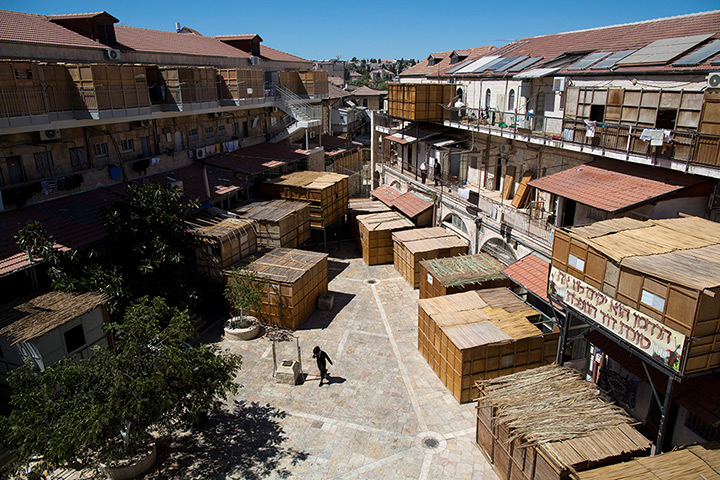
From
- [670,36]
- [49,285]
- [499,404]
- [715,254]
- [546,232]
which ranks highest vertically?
[670,36]

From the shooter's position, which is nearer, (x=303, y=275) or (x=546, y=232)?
(x=546, y=232)

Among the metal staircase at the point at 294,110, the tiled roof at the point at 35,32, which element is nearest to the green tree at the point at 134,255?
the tiled roof at the point at 35,32

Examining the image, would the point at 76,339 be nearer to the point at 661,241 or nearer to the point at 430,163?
the point at 661,241

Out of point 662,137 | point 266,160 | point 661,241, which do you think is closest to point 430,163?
point 266,160

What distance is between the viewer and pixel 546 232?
17594mm

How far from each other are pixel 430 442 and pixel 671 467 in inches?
233

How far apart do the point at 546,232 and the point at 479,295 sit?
3657mm

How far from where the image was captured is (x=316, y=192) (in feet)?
87.7

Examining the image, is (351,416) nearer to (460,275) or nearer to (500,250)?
(460,275)

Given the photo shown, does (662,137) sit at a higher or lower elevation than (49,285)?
higher

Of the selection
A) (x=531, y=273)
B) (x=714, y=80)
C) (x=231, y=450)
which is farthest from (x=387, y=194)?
(x=231, y=450)

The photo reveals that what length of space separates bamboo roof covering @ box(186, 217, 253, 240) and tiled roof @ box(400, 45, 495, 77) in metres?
19.4

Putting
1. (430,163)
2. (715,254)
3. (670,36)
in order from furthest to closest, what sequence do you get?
(430,163), (670,36), (715,254)

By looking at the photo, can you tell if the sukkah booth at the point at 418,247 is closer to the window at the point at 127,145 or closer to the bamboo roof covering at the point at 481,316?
the bamboo roof covering at the point at 481,316
